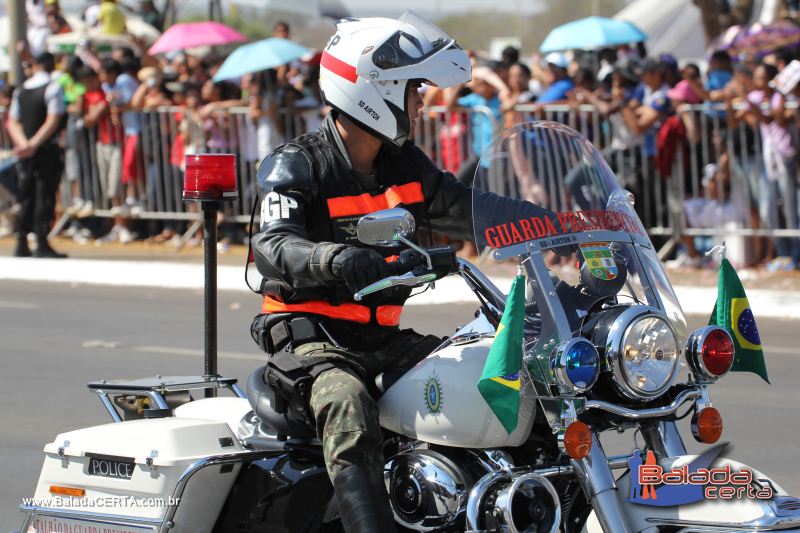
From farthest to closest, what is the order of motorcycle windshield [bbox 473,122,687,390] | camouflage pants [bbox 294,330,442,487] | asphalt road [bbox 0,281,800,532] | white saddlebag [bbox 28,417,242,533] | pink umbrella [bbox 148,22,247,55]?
pink umbrella [bbox 148,22,247,55], asphalt road [bbox 0,281,800,532], white saddlebag [bbox 28,417,242,533], camouflage pants [bbox 294,330,442,487], motorcycle windshield [bbox 473,122,687,390]

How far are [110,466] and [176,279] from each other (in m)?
9.78

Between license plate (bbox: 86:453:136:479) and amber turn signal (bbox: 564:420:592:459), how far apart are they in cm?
141

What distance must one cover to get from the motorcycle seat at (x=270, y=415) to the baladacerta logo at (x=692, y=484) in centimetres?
106

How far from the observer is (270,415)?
14.5ft

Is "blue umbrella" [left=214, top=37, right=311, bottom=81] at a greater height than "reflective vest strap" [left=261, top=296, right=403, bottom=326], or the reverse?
"blue umbrella" [left=214, top=37, right=311, bottom=81]

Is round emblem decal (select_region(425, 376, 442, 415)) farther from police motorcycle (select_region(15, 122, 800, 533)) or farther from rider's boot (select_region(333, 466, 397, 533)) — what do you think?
rider's boot (select_region(333, 466, 397, 533))

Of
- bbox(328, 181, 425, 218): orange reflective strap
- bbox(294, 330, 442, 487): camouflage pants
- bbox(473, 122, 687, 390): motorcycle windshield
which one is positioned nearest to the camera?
bbox(473, 122, 687, 390): motorcycle windshield

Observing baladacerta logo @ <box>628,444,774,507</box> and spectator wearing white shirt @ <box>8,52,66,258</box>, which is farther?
spectator wearing white shirt @ <box>8,52,66,258</box>

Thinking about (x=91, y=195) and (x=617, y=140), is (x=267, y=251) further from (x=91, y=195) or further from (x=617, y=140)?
(x=91, y=195)

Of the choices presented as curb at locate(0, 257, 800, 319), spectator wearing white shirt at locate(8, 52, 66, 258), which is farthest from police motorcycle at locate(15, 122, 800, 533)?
spectator wearing white shirt at locate(8, 52, 66, 258)

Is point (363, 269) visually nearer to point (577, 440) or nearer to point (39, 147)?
point (577, 440)

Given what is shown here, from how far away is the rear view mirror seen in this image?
3.79 metres

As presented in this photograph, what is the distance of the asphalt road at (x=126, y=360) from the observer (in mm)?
7188

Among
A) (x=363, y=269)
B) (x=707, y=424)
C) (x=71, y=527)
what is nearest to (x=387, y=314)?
(x=363, y=269)
